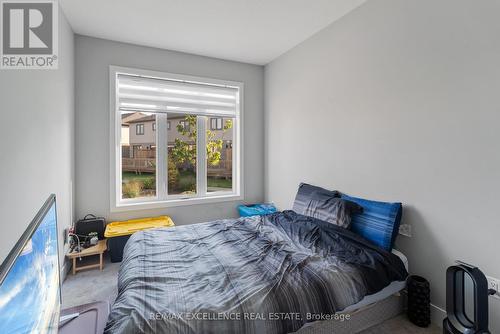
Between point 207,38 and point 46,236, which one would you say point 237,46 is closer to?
point 207,38

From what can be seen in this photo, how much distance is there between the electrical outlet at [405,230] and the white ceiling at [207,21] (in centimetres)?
211

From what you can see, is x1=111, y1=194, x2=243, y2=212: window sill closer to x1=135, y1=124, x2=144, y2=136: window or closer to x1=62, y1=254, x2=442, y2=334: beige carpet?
x1=62, y1=254, x2=442, y2=334: beige carpet

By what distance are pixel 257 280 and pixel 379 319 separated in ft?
3.71

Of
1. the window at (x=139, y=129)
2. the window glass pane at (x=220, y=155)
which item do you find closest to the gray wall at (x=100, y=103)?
the window at (x=139, y=129)

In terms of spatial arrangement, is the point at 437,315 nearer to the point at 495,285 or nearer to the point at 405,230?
the point at 495,285

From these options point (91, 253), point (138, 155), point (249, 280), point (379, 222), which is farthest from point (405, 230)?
point (138, 155)

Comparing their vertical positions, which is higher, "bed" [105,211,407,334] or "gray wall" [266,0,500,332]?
"gray wall" [266,0,500,332]

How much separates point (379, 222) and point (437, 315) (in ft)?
2.56

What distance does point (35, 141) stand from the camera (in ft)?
5.75

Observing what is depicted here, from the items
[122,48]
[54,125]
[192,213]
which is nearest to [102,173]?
[54,125]

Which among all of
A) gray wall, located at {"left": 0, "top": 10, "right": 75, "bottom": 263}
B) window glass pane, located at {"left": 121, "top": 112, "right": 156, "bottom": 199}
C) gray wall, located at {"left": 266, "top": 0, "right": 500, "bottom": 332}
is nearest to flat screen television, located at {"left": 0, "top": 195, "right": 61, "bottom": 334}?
gray wall, located at {"left": 0, "top": 10, "right": 75, "bottom": 263}

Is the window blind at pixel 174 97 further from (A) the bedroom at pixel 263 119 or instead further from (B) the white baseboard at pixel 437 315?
(B) the white baseboard at pixel 437 315

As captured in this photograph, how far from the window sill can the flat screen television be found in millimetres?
2486

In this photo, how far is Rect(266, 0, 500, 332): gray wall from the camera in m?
1.62
